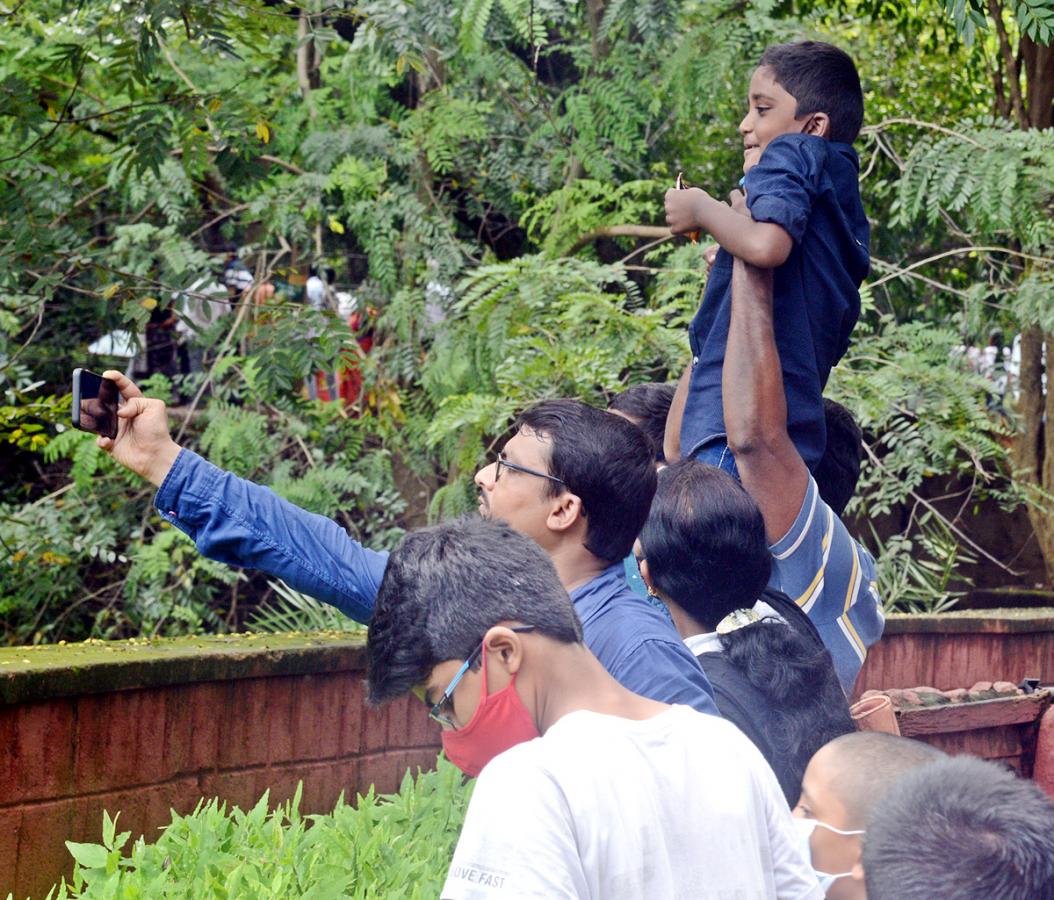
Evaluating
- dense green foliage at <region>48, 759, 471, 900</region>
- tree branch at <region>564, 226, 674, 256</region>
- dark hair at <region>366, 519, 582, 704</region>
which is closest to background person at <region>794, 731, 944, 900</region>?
dark hair at <region>366, 519, 582, 704</region>

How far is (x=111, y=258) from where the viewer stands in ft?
24.1

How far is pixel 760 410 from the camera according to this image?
3068 millimetres

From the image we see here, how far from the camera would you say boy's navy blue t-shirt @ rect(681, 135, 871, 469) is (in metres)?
3.20

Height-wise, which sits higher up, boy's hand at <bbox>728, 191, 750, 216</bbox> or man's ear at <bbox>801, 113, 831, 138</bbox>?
man's ear at <bbox>801, 113, 831, 138</bbox>

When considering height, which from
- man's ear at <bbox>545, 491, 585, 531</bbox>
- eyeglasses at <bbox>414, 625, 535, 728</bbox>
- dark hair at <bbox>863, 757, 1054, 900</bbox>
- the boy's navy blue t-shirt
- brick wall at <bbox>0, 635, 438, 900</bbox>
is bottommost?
brick wall at <bbox>0, 635, 438, 900</bbox>

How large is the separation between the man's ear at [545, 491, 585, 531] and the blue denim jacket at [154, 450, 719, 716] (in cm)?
13

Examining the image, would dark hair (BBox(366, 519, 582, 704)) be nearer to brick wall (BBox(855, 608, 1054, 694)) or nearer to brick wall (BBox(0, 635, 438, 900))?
brick wall (BBox(0, 635, 438, 900))

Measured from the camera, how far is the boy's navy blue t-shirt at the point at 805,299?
3.20 meters

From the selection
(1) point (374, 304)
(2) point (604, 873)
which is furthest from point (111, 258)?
(2) point (604, 873)

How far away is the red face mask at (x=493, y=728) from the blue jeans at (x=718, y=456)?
4.33 feet

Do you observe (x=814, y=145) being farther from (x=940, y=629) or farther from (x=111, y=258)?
(x=111, y=258)

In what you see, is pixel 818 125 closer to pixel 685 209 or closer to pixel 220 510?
pixel 685 209

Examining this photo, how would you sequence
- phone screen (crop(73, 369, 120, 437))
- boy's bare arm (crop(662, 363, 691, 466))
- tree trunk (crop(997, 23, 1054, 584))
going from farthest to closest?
tree trunk (crop(997, 23, 1054, 584)), boy's bare arm (crop(662, 363, 691, 466)), phone screen (crop(73, 369, 120, 437))

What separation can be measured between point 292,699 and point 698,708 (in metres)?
2.12
